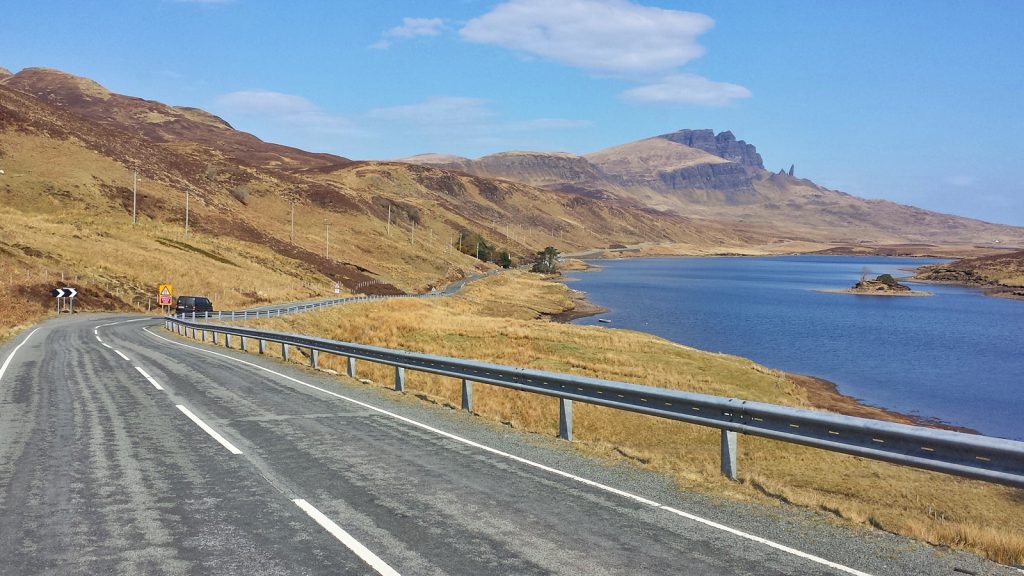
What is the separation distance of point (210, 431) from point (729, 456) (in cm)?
769

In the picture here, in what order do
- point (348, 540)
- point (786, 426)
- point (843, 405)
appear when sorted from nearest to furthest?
point (348, 540), point (786, 426), point (843, 405)

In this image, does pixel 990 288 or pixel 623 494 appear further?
pixel 990 288

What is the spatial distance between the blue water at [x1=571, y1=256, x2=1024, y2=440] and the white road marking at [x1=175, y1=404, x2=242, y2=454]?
29.9 meters

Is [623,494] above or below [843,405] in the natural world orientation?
above

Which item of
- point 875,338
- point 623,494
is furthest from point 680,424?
point 875,338

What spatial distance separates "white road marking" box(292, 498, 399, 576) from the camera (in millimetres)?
5787

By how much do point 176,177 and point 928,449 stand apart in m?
129

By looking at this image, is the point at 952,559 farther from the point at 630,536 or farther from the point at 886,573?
the point at 630,536

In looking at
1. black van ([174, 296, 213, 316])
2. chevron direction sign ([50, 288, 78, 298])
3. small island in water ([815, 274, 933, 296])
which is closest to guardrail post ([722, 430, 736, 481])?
black van ([174, 296, 213, 316])

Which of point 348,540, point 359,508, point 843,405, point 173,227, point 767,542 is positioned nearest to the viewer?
point 348,540

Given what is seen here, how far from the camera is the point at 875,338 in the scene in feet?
202

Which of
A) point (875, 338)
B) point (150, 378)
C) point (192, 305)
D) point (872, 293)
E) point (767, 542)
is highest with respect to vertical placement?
point (192, 305)

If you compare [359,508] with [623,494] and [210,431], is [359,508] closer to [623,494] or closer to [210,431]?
[623,494]

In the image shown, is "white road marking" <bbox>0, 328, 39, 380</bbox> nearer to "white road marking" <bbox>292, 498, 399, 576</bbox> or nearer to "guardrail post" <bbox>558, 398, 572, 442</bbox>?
"guardrail post" <bbox>558, 398, 572, 442</bbox>
